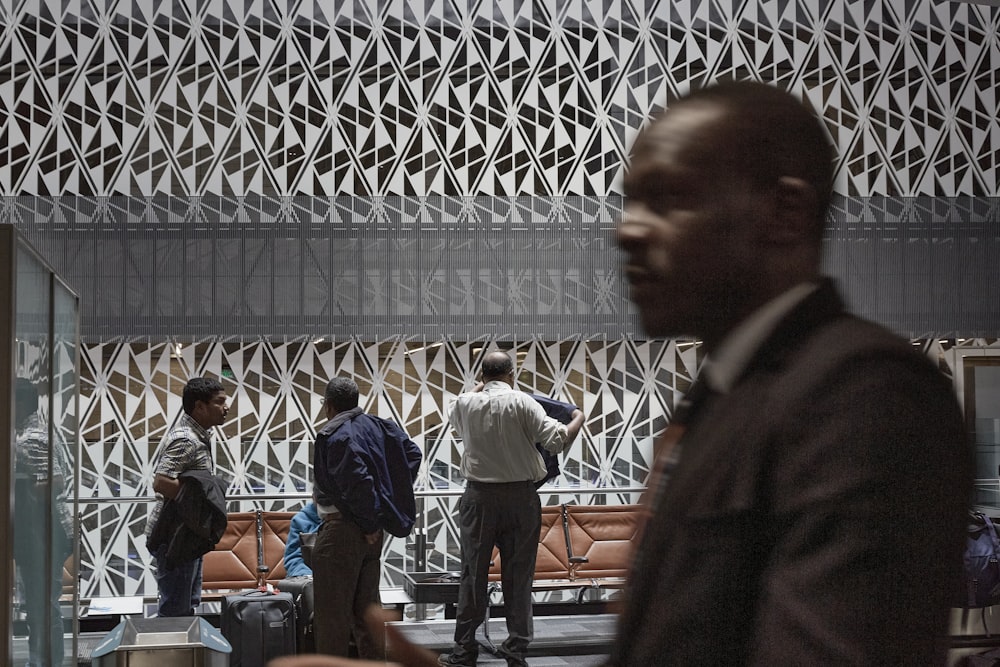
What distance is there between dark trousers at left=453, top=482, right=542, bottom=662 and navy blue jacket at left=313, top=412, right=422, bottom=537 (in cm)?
36

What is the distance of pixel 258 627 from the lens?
5.60 m

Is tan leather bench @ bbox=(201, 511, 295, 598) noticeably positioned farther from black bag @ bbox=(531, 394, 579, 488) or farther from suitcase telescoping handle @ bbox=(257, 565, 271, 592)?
black bag @ bbox=(531, 394, 579, 488)

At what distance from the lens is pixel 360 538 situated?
18.0 feet

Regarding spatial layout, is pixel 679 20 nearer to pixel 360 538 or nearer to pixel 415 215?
pixel 415 215

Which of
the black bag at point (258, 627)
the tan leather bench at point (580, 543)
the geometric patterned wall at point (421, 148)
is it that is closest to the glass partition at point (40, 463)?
the black bag at point (258, 627)

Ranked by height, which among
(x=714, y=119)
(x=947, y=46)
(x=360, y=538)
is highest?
(x=947, y=46)

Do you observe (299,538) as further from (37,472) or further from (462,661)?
(37,472)

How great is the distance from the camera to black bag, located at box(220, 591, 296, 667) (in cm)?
558

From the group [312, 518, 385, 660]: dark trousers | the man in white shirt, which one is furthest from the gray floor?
[312, 518, 385, 660]: dark trousers

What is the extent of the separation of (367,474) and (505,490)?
2.40 feet

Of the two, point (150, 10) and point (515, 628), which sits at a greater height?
point (150, 10)

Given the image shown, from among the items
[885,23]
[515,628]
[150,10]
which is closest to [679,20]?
[885,23]

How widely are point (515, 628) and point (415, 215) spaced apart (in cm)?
440

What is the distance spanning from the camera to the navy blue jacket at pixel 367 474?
A: 5.40 meters
